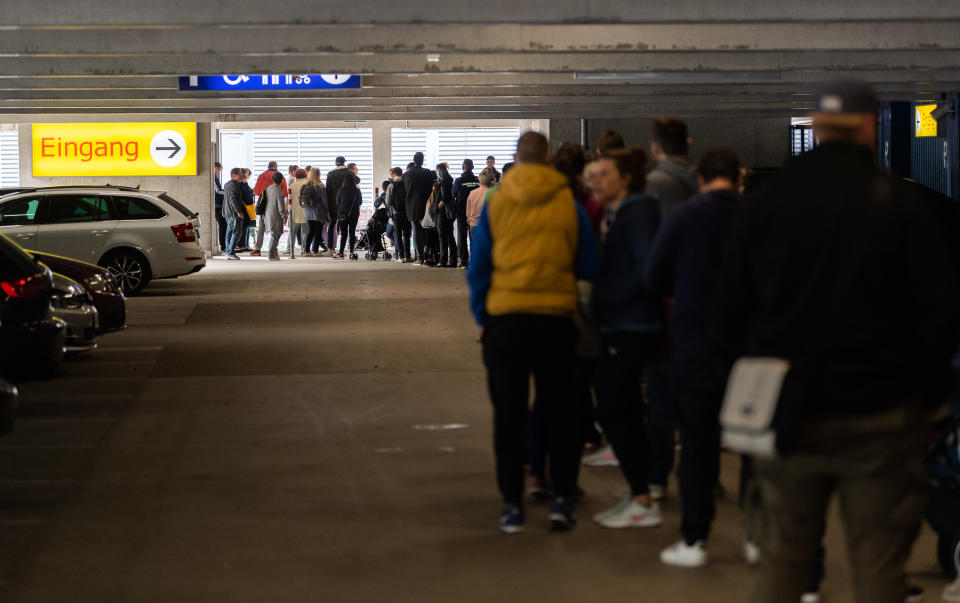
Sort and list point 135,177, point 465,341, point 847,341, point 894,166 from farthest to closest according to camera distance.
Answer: point 135,177 < point 894,166 < point 465,341 < point 847,341

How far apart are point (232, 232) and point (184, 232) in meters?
10.2

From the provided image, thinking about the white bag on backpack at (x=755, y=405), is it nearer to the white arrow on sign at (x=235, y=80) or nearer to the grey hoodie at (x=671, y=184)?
the grey hoodie at (x=671, y=184)

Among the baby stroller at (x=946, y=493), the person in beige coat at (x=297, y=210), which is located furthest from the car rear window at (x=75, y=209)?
the baby stroller at (x=946, y=493)

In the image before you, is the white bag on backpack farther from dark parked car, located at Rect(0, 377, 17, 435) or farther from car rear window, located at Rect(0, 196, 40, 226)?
car rear window, located at Rect(0, 196, 40, 226)

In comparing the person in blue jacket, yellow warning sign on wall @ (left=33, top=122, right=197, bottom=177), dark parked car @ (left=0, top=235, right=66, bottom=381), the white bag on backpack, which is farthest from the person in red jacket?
the white bag on backpack

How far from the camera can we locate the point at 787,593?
3.62 m

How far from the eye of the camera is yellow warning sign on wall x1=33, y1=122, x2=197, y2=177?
104 feet

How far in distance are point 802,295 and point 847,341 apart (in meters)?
0.16

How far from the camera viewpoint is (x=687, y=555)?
5496mm

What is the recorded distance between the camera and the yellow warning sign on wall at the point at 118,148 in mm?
31594

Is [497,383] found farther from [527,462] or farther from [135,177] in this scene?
[135,177]

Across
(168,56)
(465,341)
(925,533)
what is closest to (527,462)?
(925,533)

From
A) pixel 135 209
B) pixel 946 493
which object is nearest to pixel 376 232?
pixel 135 209

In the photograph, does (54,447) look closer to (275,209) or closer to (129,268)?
(129,268)
